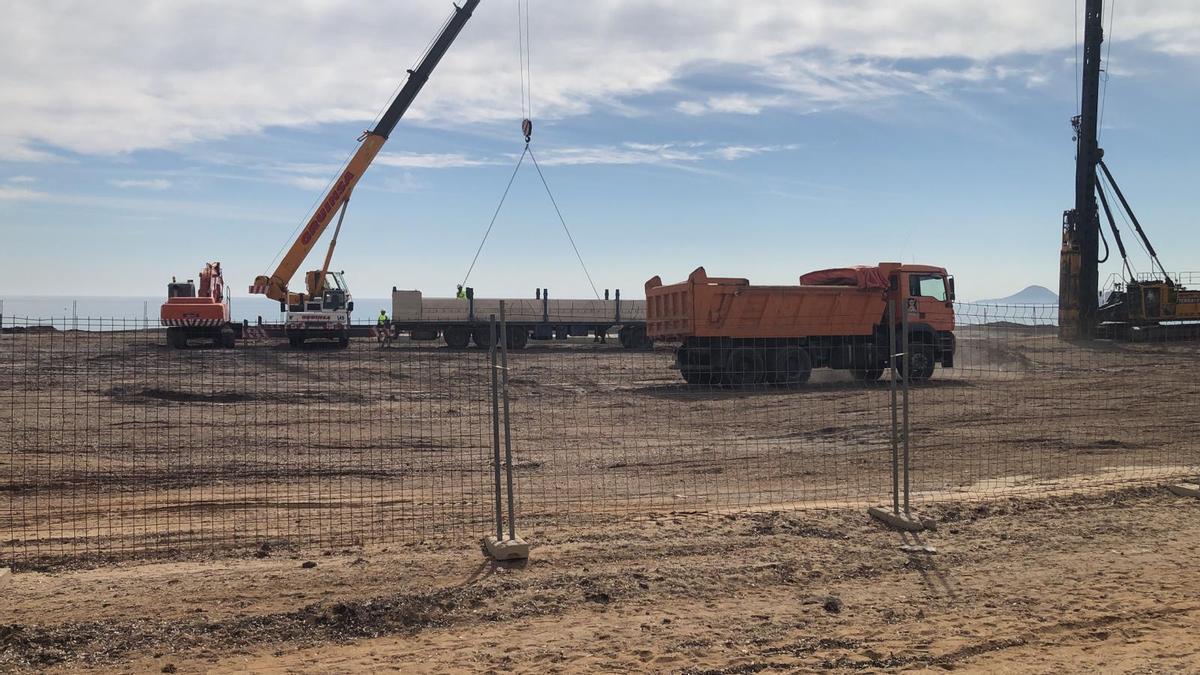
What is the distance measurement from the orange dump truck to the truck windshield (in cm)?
3

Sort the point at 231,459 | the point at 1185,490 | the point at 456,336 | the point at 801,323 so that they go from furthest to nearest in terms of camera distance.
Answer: the point at 456,336 < the point at 801,323 < the point at 231,459 < the point at 1185,490

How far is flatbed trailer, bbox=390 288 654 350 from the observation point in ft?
130

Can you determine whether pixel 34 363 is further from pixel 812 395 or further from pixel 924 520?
pixel 924 520

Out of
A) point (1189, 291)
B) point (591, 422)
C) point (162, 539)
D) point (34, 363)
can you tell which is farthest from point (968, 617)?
point (1189, 291)

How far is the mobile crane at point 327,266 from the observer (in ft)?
106

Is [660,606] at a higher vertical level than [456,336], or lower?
lower

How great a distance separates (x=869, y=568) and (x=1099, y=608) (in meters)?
1.52

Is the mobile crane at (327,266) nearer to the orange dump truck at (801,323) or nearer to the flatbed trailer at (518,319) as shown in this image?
the flatbed trailer at (518,319)

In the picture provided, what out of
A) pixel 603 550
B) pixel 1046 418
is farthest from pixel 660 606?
pixel 1046 418

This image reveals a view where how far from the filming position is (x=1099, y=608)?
21.0 feet

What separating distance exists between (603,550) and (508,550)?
740 mm

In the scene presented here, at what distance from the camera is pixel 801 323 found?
23.8 meters

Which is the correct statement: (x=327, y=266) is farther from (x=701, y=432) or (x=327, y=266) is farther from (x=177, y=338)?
(x=701, y=432)

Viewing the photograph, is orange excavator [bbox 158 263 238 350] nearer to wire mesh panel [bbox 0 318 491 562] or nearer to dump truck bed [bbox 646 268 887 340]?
wire mesh panel [bbox 0 318 491 562]
